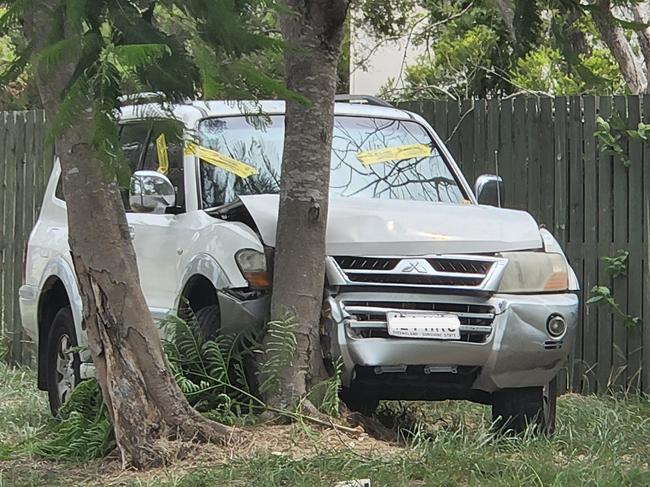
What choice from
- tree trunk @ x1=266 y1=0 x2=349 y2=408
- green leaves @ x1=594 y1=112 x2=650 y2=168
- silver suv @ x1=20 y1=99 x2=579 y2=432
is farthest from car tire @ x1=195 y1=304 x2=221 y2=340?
green leaves @ x1=594 y1=112 x2=650 y2=168

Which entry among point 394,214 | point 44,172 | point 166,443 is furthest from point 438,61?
point 166,443

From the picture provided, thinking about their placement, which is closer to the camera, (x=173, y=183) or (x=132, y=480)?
(x=132, y=480)

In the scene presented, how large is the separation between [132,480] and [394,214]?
6.31ft

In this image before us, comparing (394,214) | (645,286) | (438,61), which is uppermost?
(438,61)

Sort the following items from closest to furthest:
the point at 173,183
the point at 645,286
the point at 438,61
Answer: the point at 173,183 → the point at 645,286 → the point at 438,61

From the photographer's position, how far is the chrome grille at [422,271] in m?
5.41

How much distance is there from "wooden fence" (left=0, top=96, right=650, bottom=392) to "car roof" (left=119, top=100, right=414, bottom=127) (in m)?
1.51

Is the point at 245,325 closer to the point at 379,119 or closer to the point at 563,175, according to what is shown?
the point at 379,119

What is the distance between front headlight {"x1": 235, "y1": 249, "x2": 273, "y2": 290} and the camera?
220 inches

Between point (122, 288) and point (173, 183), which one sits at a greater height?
point (173, 183)

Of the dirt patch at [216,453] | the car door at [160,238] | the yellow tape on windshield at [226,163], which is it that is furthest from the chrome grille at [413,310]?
the yellow tape on windshield at [226,163]

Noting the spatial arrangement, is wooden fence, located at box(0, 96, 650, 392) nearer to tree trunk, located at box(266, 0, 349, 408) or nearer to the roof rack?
the roof rack

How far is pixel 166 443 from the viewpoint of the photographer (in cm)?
504

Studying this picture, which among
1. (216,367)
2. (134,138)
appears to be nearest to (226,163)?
(134,138)
